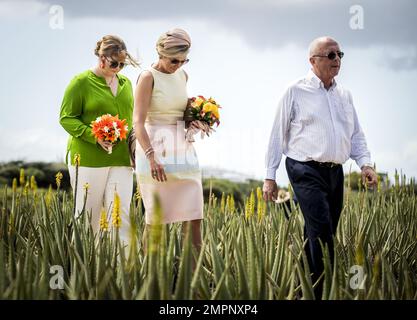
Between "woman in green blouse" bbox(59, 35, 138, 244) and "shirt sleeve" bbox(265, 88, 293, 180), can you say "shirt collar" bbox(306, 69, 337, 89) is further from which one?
"woman in green blouse" bbox(59, 35, 138, 244)

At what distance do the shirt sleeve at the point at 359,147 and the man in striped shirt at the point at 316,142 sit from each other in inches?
3.1

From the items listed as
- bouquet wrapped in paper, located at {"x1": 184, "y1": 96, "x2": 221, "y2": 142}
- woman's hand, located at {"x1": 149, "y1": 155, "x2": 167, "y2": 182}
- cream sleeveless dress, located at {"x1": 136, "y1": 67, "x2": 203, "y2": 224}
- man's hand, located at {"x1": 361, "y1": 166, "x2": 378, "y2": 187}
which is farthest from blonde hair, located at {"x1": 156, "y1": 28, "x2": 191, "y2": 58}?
man's hand, located at {"x1": 361, "y1": 166, "x2": 378, "y2": 187}

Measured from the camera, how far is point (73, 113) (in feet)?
13.6

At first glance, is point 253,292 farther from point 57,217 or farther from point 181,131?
point 57,217

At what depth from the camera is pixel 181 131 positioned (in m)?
3.57

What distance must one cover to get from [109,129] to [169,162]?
575 millimetres

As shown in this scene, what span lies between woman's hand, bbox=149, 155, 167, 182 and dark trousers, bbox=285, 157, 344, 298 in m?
0.72

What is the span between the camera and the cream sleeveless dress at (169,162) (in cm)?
351

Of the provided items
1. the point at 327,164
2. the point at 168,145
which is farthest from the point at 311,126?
the point at 168,145

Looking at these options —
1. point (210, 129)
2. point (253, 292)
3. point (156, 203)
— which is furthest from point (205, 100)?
point (156, 203)

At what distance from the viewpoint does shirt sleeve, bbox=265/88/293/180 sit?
11.9 ft

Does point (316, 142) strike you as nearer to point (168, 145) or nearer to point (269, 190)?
point (269, 190)

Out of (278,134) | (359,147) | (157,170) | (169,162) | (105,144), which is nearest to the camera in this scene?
(157,170)
